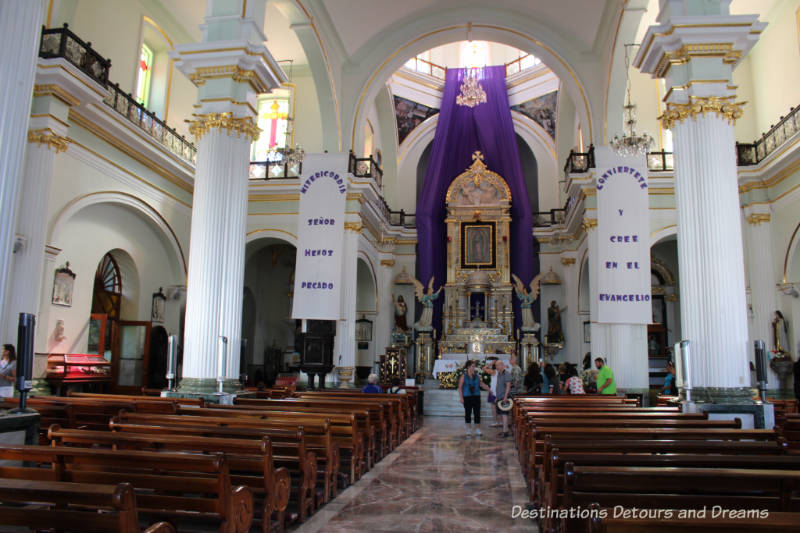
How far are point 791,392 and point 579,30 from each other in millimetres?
9444

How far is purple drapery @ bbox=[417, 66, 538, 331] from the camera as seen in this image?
2009cm

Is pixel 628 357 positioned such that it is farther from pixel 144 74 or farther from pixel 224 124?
pixel 144 74

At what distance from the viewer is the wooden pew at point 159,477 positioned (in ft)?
10.0

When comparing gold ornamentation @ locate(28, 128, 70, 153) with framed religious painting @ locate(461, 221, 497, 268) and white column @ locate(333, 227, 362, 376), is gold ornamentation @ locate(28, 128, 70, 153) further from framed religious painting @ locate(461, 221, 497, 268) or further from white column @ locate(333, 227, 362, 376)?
framed religious painting @ locate(461, 221, 497, 268)

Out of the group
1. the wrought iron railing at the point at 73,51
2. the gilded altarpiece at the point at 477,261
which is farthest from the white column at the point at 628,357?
the wrought iron railing at the point at 73,51

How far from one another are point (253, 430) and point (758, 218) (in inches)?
561

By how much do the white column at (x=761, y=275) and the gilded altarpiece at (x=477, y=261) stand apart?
741 centimetres

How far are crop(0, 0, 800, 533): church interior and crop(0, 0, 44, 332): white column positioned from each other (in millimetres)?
21

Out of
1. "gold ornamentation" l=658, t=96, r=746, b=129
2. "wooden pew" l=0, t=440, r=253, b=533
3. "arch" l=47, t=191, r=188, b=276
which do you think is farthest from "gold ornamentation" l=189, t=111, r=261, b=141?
"wooden pew" l=0, t=440, r=253, b=533

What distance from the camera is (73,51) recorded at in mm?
10656

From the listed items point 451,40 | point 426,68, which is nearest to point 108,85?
point 451,40

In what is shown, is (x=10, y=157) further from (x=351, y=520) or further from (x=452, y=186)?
Answer: (x=452, y=186)

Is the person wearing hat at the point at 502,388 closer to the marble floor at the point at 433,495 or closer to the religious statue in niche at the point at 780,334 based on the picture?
the marble floor at the point at 433,495

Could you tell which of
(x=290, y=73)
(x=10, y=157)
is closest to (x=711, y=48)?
(x=10, y=157)
